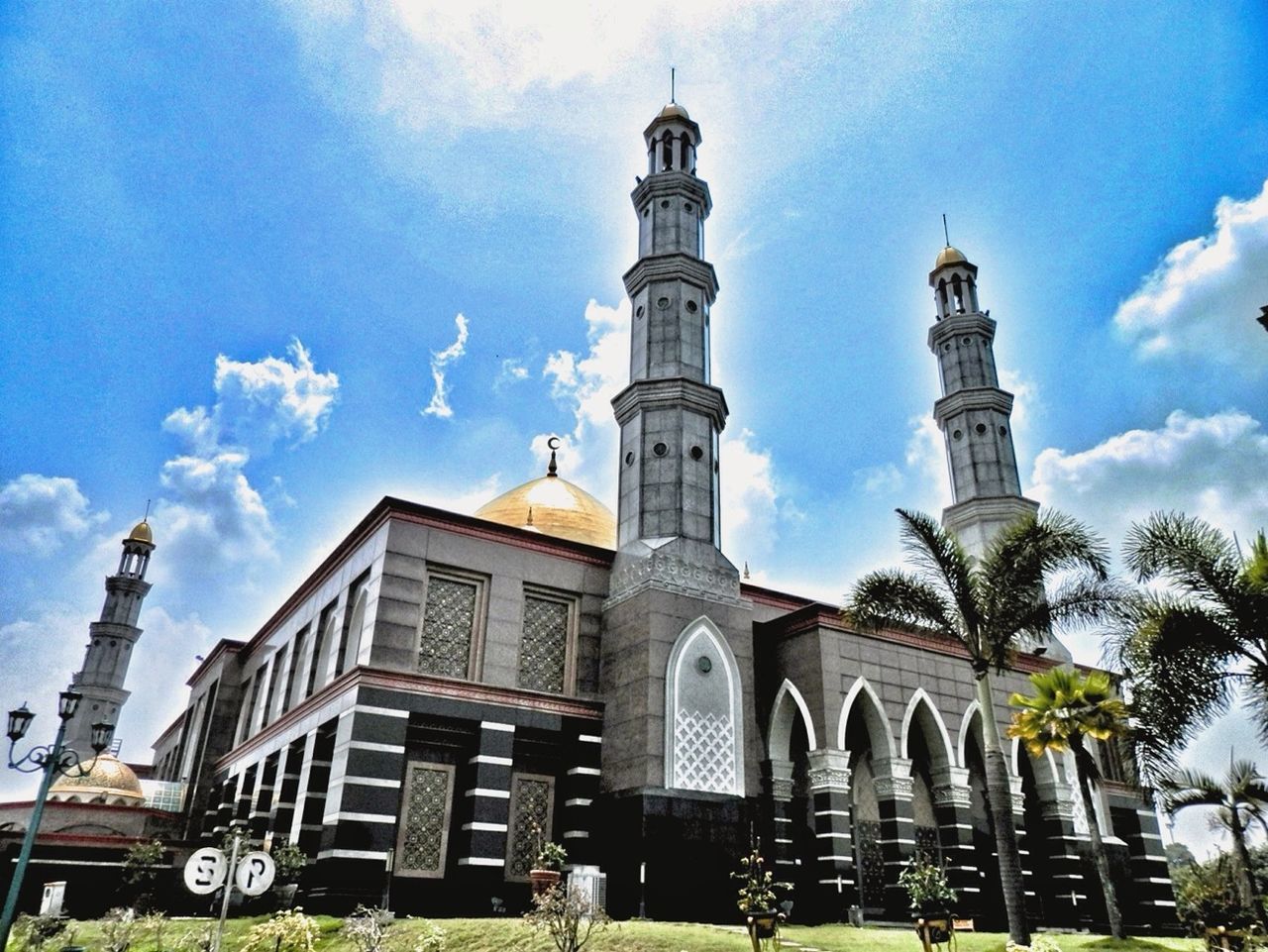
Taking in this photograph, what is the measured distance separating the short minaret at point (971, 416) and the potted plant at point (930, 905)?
18113 mm

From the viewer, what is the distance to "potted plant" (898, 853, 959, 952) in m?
15.4

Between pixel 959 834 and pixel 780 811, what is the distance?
5270 millimetres

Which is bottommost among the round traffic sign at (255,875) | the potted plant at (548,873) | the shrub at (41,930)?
the shrub at (41,930)

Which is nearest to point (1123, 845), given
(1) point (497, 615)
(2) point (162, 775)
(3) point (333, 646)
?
(1) point (497, 615)

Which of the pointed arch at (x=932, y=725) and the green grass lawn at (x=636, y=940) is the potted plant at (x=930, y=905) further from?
the pointed arch at (x=932, y=725)

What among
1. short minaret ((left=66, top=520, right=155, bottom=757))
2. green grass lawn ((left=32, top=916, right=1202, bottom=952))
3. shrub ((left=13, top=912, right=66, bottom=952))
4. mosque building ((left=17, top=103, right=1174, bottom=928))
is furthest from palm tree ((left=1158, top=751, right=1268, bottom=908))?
short minaret ((left=66, top=520, right=155, bottom=757))

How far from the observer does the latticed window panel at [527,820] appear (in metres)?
23.3

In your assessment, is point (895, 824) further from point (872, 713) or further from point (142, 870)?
point (142, 870)

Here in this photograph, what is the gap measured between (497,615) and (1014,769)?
16.5 meters

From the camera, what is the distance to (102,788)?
131 ft

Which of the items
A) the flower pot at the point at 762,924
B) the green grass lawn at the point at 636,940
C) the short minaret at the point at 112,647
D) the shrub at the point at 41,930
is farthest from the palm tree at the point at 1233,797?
the short minaret at the point at 112,647

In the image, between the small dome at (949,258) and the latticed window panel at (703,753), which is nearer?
the latticed window panel at (703,753)

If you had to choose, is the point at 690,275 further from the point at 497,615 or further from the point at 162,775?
the point at 162,775

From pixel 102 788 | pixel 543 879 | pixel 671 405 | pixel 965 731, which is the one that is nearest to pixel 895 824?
pixel 965 731
